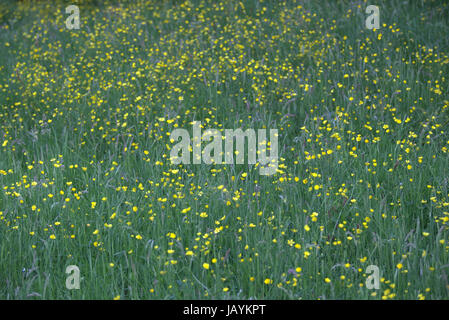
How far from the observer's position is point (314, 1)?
805 cm

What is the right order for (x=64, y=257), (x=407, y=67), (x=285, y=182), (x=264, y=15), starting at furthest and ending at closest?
(x=264, y=15) → (x=407, y=67) → (x=285, y=182) → (x=64, y=257)

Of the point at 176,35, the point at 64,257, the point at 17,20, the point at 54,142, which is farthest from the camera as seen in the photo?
the point at 17,20

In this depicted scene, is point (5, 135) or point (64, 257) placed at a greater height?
point (5, 135)

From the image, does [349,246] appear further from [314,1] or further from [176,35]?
[314,1]

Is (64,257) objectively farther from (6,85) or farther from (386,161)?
(6,85)


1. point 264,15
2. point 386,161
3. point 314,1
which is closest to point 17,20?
point 264,15

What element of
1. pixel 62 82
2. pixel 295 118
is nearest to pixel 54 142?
pixel 62 82

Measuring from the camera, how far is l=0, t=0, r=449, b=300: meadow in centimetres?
340

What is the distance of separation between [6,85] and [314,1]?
15.9 feet

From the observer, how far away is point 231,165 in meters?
4.59

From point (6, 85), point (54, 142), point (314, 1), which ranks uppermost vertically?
point (314, 1)

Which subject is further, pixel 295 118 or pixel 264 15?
pixel 264 15

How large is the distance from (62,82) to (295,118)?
3182 mm

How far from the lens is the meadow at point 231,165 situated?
3.40m
